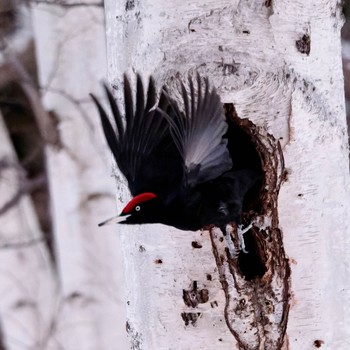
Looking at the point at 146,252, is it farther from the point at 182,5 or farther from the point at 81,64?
the point at 81,64

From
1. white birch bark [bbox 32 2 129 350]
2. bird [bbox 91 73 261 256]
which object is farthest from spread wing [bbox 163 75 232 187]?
white birch bark [bbox 32 2 129 350]

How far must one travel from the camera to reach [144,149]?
1.10 metres

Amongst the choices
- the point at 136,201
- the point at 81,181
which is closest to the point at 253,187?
the point at 136,201

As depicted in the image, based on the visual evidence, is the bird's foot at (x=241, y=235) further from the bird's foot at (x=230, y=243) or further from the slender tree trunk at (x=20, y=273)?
the slender tree trunk at (x=20, y=273)

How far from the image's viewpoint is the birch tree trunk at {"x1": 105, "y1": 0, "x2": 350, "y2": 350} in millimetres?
992

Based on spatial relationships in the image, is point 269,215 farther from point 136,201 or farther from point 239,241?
point 136,201

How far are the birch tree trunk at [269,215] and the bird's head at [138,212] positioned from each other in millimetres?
35

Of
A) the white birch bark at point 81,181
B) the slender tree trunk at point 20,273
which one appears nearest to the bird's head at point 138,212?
the white birch bark at point 81,181

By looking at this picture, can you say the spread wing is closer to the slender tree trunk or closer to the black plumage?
the black plumage

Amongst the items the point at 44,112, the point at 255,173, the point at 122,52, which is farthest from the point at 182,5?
the point at 44,112

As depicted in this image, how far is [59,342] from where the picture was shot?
2.87 m

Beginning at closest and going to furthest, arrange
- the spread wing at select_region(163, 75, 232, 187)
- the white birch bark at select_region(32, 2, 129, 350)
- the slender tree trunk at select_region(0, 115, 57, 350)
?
the spread wing at select_region(163, 75, 232, 187) < the white birch bark at select_region(32, 2, 129, 350) < the slender tree trunk at select_region(0, 115, 57, 350)

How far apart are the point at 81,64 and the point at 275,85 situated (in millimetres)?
1233

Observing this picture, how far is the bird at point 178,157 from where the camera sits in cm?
99
